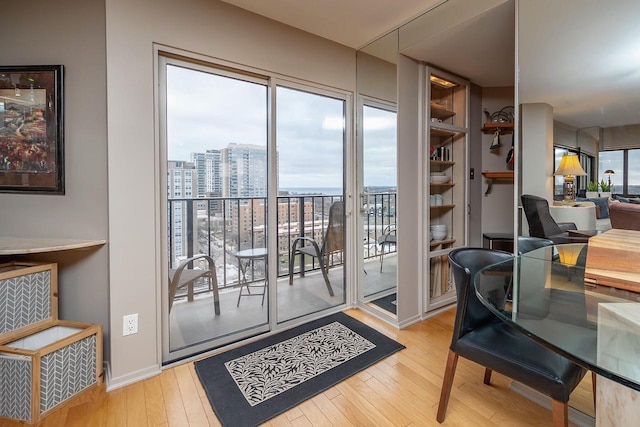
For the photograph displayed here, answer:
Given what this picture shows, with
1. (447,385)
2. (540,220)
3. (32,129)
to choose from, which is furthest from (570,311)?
(32,129)

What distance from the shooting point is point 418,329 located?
8.35ft

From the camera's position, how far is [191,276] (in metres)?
2.21

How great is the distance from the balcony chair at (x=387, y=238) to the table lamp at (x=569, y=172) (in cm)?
125

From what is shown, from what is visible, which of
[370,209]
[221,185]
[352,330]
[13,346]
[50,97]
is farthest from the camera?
[370,209]

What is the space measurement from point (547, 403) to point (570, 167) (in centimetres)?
138

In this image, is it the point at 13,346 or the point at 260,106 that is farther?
the point at 260,106

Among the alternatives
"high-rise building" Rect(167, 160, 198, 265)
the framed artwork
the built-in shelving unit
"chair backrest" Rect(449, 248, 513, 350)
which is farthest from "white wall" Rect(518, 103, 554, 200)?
the framed artwork

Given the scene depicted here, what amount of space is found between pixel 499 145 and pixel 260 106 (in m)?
2.52

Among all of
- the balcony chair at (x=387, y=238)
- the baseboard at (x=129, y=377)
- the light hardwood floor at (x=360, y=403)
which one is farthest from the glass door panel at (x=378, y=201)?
the baseboard at (x=129, y=377)

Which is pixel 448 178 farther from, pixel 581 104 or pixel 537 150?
pixel 581 104

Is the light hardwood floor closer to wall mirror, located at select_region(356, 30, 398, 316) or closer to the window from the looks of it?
wall mirror, located at select_region(356, 30, 398, 316)

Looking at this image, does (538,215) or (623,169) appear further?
(538,215)

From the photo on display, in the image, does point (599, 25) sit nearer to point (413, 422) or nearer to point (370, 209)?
point (370, 209)

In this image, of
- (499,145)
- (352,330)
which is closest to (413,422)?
(352,330)
